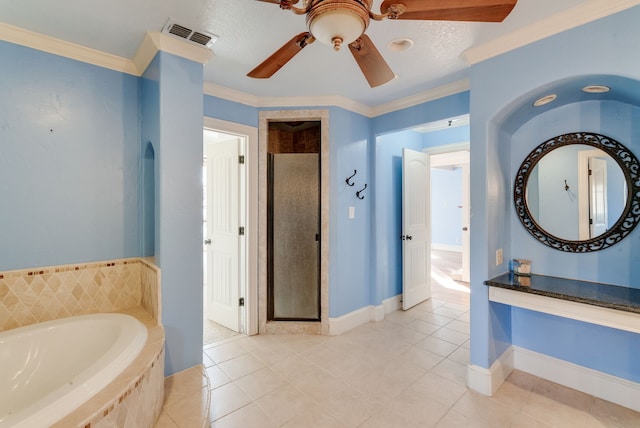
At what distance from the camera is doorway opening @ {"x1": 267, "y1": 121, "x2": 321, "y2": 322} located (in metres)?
3.12

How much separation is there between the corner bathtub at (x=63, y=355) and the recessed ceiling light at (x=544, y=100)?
289 cm

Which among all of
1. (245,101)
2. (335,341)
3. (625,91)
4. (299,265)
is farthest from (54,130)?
(625,91)

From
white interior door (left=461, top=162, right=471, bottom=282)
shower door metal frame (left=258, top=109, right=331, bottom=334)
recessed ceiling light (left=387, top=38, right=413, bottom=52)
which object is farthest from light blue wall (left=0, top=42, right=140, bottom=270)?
white interior door (left=461, top=162, right=471, bottom=282)

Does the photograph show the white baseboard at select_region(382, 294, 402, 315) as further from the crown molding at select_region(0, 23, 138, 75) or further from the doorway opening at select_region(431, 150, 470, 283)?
the doorway opening at select_region(431, 150, 470, 283)

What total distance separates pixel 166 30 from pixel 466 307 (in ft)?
13.8

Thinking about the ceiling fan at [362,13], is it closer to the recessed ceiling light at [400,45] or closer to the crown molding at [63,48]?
the recessed ceiling light at [400,45]

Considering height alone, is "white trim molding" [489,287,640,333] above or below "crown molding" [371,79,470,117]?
below

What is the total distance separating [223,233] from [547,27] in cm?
312

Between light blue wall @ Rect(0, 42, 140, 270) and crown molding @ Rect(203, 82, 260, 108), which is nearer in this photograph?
light blue wall @ Rect(0, 42, 140, 270)

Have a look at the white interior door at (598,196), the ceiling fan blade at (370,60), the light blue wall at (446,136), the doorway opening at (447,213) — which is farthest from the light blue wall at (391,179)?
the doorway opening at (447,213)

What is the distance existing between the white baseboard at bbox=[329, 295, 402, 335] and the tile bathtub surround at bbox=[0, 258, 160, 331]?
1.75 metres

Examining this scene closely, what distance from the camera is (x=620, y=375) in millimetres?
1949

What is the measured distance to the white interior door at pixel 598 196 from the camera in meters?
2.00

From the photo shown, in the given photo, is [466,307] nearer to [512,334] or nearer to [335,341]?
[512,334]
